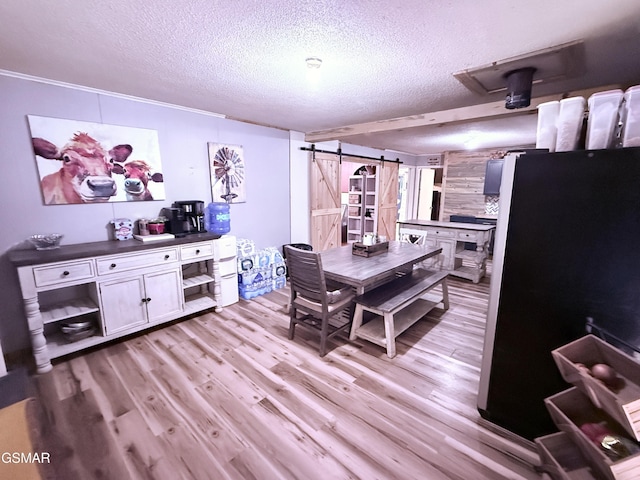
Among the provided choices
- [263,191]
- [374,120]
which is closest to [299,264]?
[263,191]

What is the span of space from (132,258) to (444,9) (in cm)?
294

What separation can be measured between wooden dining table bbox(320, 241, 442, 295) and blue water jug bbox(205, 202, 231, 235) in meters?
1.38

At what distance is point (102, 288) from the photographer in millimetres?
2369

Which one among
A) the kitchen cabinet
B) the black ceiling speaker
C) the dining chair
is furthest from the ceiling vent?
the kitchen cabinet

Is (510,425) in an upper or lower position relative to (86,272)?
lower

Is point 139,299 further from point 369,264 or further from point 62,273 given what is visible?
point 369,264

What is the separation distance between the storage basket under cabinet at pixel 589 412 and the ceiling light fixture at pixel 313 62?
215cm

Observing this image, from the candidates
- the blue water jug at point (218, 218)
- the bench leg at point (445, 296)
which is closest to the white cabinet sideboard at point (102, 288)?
the blue water jug at point (218, 218)

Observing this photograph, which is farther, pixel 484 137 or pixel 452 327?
pixel 484 137

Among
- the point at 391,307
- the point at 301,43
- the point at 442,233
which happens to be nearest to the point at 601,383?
the point at 391,307

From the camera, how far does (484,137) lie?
15.3ft

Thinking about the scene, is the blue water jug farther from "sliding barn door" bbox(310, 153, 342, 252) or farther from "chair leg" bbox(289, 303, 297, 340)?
"sliding barn door" bbox(310, 153, 342, 252)

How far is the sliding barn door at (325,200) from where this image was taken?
4.82m

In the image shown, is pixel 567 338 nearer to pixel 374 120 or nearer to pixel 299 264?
pixel 299 264
